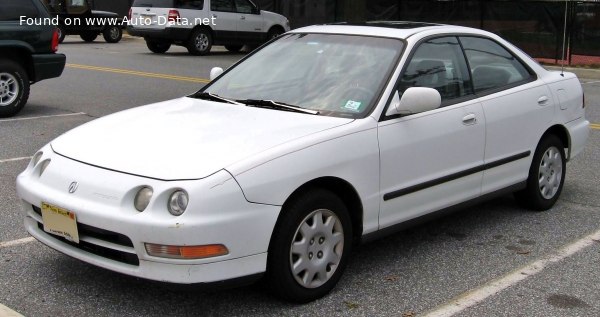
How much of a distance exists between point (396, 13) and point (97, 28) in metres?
10.6

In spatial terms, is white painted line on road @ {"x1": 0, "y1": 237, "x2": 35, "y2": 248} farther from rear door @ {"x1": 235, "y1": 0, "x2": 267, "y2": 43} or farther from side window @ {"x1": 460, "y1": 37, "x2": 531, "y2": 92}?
rear door @ {"x1": 235, "y1": 0, "x2": 267, "y2": 43}

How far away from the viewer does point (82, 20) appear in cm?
2477

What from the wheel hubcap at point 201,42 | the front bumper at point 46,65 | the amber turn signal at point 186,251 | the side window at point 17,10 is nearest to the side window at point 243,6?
the wheel hubcap at point 201,42

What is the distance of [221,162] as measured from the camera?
11.3 feet

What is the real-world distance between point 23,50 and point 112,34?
56.0ft

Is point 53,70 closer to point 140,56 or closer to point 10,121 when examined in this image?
point 10,121

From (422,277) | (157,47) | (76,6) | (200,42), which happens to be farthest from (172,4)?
(422,277)

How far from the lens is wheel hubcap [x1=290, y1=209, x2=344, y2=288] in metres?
3.69

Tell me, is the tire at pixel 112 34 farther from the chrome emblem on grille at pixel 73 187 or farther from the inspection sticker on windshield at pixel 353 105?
the chrome emblem on grille at pixel 73 187

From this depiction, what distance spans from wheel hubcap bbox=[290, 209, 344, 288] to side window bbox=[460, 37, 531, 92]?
1744 mm

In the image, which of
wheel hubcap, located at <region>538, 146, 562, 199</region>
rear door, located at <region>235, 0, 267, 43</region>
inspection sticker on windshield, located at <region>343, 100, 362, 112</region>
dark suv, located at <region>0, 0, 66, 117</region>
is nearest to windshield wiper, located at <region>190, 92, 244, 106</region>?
inspection sticker on windshield, located at <region>343, 100, 362, 112</region>

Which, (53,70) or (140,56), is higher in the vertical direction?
(53,70)

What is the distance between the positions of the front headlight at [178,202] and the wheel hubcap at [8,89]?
7079mm

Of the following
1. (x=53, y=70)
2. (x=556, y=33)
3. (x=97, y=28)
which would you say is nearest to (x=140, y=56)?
(x=97, y=28)
